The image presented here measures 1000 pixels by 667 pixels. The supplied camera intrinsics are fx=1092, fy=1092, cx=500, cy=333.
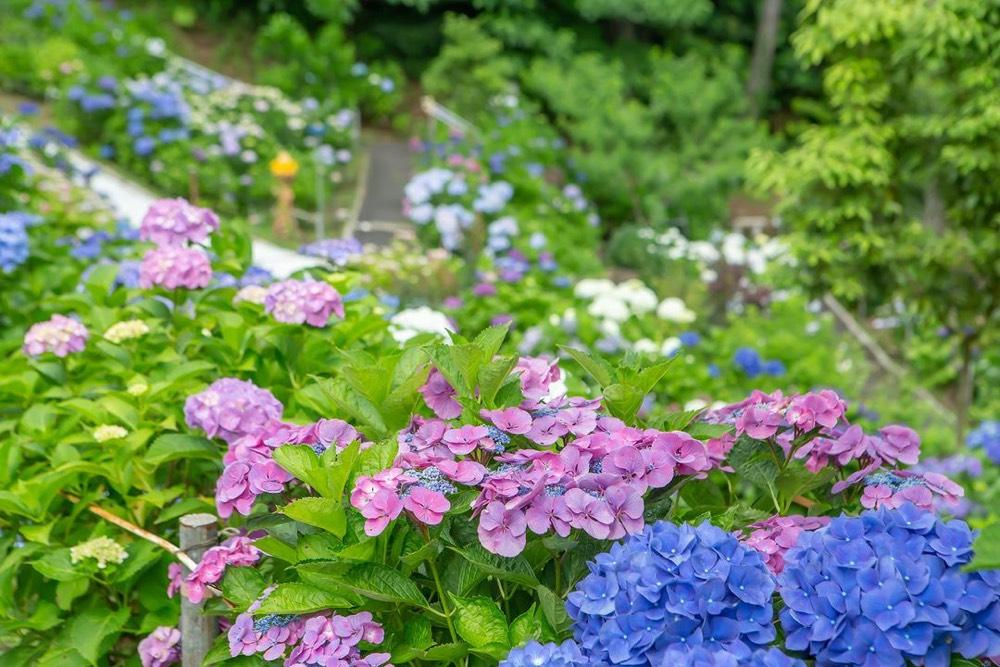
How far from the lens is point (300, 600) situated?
1672 millimetres

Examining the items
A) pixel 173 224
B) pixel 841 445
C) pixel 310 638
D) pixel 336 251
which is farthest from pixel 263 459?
pixel 336 251

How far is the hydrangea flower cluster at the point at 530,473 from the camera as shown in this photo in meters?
1.56

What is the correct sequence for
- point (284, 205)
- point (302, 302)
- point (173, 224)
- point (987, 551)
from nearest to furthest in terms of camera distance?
point (987, 551) → point (302, 302) → point (173, 224) → point (284, 205)

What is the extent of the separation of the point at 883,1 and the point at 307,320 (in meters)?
5.04

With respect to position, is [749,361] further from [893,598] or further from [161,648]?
[893,598]

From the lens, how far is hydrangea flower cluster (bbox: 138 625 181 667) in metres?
2.10

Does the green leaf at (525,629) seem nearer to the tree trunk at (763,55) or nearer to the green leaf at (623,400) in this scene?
the green leaf at (623,400)

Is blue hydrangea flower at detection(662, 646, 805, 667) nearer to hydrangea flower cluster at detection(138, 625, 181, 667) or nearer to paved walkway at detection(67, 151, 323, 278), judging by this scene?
hydrangea flower cluster at detection(138, 625, 181, 667)

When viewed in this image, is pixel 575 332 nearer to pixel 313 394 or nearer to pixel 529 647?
pixel 313 394

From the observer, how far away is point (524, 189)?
9758 millimetres

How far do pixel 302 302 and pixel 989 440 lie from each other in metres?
4.08

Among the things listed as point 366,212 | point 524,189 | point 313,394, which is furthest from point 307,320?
point 366,212

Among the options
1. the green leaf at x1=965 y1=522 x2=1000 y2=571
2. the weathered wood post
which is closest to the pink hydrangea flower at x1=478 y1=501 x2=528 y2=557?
the green leaf at x1=965 y1=522 x2=1000 y2=571

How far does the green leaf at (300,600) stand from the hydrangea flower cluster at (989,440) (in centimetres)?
433
